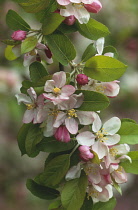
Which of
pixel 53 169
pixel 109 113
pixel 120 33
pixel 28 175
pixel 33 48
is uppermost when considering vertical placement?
pixel 33 48

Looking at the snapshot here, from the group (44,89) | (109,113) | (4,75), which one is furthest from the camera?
(109,113)

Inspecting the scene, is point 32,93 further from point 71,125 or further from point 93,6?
point 93,6

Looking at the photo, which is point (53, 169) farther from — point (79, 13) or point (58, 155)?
point (79, 13)

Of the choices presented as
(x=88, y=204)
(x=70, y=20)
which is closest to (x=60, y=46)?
(x=70, y=20)

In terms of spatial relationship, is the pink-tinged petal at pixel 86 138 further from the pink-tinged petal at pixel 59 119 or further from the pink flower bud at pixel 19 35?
the pink flower bud at pixel 19 35

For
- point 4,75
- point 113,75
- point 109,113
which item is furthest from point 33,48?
point 109,113
